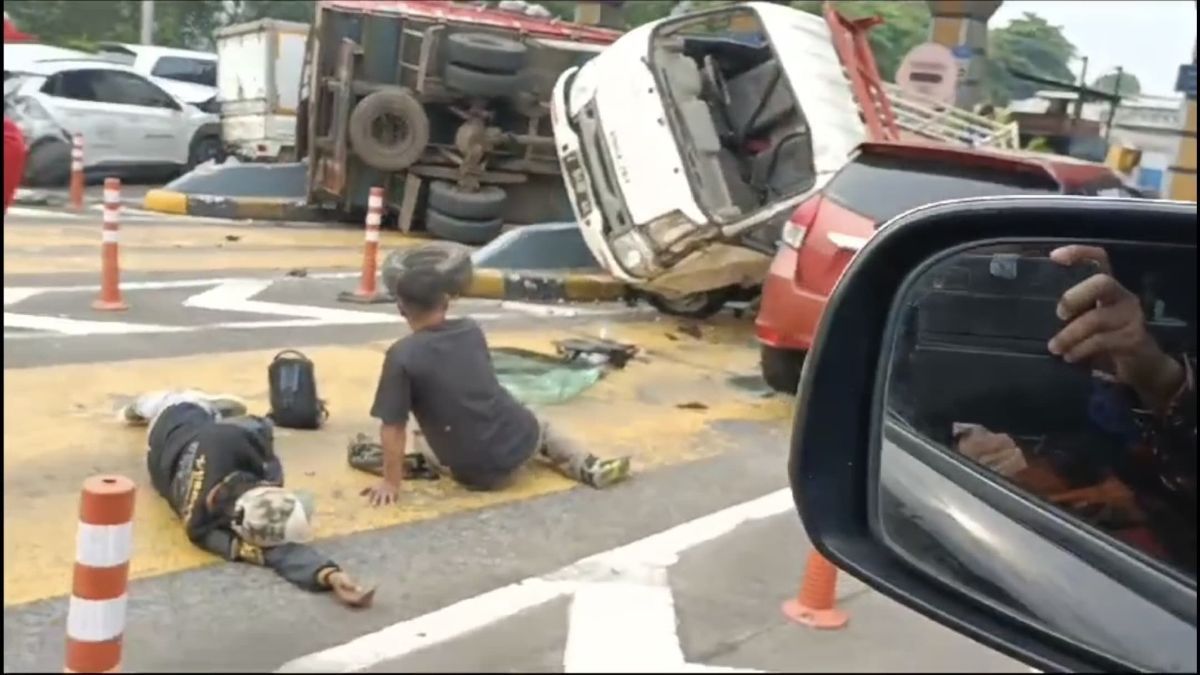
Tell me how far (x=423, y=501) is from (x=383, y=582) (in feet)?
2.90

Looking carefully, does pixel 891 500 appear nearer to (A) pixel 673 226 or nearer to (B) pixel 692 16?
(A) pixel 673 226

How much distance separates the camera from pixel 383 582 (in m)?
4.61

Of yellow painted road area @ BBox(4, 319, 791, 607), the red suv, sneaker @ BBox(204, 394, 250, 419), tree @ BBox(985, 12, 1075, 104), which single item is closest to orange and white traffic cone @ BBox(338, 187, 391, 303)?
yellow painted road area @ BBox(4, 319, 791, 607)

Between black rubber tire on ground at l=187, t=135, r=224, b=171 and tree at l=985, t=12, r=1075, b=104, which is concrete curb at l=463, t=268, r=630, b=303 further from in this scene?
tree at l=985, t=12, r=1075, b=104

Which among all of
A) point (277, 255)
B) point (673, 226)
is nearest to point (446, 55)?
point (277, 255)

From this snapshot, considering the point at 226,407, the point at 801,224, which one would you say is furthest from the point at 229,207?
the point at 226,407

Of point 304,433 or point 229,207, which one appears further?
point 229,207

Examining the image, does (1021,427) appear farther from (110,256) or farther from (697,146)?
(697,146)

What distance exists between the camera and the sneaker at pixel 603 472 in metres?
5.84

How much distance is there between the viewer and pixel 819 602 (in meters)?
4.57

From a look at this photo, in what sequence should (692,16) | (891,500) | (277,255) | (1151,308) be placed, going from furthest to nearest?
(277,255) → (692,16) → (891,500) → (1151,308)

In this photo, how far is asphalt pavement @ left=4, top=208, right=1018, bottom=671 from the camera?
413 centimetres

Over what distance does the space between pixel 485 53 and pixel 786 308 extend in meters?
6.80

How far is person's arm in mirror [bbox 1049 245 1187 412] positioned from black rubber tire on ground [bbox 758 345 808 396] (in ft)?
20.4
